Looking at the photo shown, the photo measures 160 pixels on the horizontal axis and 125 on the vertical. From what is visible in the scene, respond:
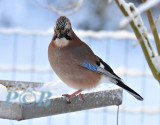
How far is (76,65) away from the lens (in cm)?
189

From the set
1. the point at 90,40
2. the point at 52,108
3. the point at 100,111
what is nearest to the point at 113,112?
the point at 100,111

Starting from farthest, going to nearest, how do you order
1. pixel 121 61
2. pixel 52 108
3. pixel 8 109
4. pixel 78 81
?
pixel 121 61 < pixel 78 81 < pixel 52 108 < pixel 8 109

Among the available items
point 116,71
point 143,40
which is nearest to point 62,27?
point 143,40

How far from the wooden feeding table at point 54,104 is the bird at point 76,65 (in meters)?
0.08

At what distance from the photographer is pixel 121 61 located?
21.8 ft

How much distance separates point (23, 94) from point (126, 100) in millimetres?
4026

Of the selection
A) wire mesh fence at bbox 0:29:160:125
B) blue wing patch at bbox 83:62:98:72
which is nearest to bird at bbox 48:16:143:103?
blue wing patch at bbox 83:62:98:72

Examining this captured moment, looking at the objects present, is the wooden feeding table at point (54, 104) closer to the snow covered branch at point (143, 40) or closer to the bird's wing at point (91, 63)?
the bird's wing at point (91, 63)

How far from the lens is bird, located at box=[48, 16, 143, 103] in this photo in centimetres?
186

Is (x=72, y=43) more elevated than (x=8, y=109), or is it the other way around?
(x=72, y=43)

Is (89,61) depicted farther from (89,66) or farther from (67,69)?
(67,69)

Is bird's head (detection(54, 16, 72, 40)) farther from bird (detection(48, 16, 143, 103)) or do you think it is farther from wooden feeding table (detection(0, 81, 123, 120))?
wooden feeding table (detection(0, 81, 123, 120))

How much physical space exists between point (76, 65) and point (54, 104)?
0.42m

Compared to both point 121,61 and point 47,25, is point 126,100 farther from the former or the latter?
point 47,25
